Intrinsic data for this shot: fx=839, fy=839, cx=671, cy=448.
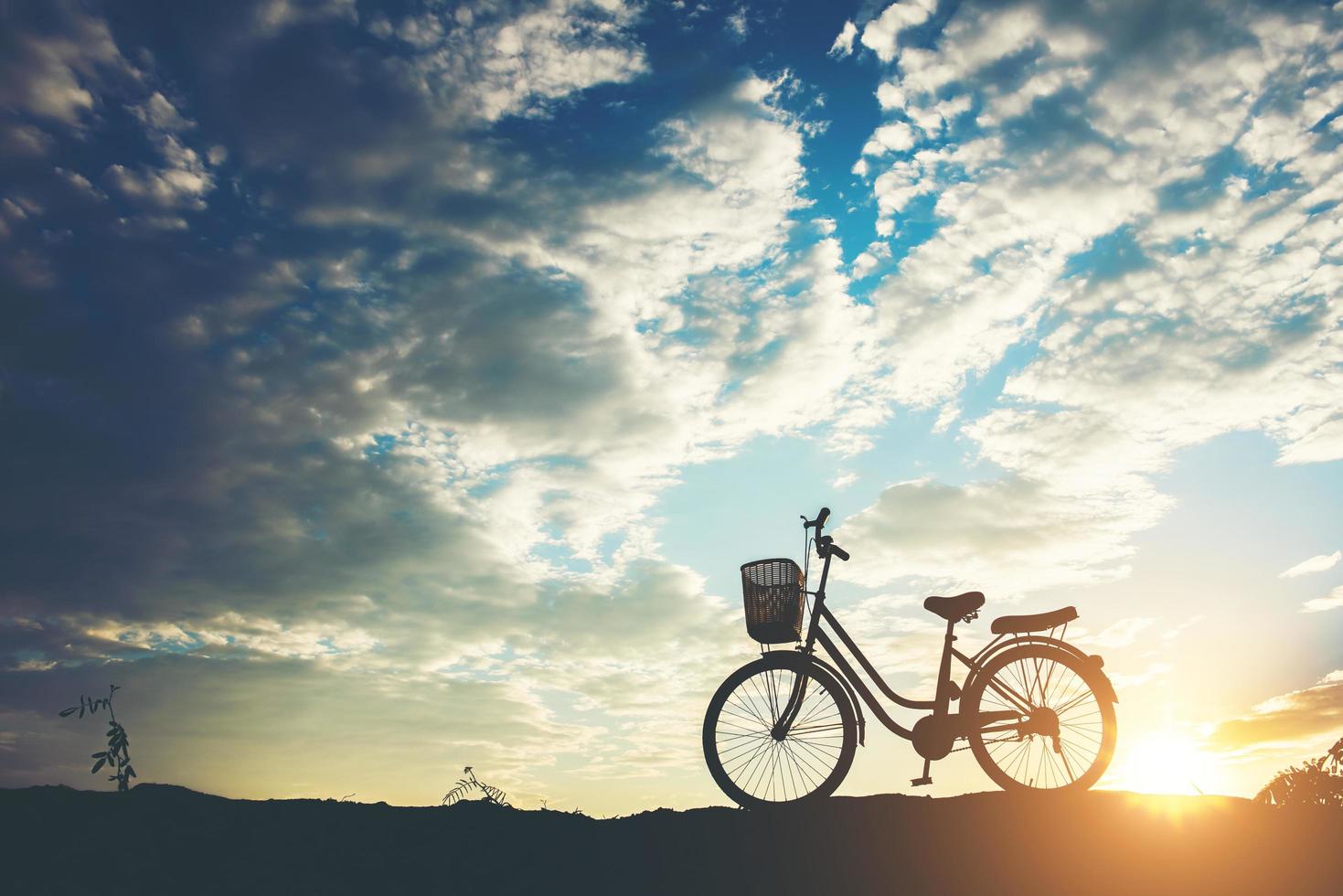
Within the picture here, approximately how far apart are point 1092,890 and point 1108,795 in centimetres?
139

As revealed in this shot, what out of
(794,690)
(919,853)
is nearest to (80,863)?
(794,690)

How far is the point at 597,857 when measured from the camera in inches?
233

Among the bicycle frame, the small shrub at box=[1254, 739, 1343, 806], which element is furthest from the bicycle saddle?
the small shrub at box=[1254, 739, 1343, 806]

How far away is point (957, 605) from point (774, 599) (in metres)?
1.52

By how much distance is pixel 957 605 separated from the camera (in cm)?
704

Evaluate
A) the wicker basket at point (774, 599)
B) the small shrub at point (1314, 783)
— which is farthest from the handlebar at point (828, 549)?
the small shrub at point (1314, 783)

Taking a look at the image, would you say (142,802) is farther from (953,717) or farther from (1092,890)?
(1092,890)

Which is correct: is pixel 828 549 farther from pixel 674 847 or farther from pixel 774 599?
pixel 674 847

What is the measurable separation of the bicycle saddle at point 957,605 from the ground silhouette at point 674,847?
1459 millimetres

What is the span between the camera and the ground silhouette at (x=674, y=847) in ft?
18.5

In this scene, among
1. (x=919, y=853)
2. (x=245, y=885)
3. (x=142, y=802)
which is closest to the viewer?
(x=245, y=885)

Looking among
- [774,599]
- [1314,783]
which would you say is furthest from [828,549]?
[1314,783]

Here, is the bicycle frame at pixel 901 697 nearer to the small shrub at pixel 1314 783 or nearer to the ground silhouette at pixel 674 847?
the ground silhouette at pixel 674 847

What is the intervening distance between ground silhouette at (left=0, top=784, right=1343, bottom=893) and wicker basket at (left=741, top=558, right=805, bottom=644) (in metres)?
1.40
